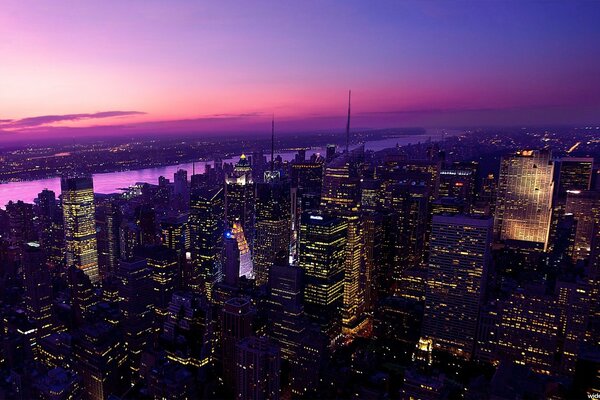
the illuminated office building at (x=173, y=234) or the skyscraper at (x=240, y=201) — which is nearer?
the illuminated office building at (x=173, y=234)

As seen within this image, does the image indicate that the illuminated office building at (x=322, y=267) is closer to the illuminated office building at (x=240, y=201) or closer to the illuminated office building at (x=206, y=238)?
the illuminated office building at (x=206, y=238)

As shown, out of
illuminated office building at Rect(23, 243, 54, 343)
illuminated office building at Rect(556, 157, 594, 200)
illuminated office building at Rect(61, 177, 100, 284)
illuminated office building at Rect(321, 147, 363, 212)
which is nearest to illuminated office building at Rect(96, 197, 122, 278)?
illuminated office building at Rect(61, 177, 100, 284)

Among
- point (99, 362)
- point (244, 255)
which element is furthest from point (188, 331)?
point (244, 255)

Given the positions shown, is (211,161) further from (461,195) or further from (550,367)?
(550,367)

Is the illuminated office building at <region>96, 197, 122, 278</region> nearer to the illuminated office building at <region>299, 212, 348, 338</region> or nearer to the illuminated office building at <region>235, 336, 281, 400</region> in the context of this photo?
the illuminated office building at <region>299, 212, 348, 338</region>

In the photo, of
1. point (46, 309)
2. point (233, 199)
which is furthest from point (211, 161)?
point (46, 309)

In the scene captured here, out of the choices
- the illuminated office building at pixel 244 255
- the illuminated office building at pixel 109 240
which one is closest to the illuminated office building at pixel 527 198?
the illuminated office building at pixel 244 255

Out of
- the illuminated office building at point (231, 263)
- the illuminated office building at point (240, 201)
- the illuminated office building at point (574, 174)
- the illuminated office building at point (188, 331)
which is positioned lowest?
the illuminated office building at point (188, 331)

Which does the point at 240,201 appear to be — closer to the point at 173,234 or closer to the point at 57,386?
the point at 173,234
